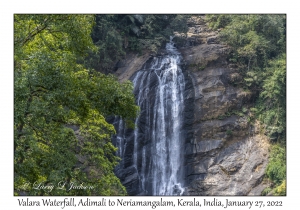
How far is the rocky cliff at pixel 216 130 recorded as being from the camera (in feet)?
69.8

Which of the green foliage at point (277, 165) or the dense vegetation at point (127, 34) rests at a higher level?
the dense vegetation at point (127, 34)

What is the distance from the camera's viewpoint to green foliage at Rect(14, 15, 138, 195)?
7.81 metres

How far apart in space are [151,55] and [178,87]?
330 cm

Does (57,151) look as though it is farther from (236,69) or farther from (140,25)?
(140,25)

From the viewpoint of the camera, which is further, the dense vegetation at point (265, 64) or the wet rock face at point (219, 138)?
the dense vegetation at point (265, 64)

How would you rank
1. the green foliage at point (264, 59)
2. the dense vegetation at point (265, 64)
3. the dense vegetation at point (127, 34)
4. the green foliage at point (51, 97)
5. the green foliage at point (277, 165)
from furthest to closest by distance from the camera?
the dense vegetation at point (127, 34) < the green foliage at point (264, 59) < the dense vegetation at point (265, 64) < the green foliage at point (277, 165) < the green foliage at point (51, 97)

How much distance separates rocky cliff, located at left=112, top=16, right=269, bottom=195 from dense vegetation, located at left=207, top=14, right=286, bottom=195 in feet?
1.74

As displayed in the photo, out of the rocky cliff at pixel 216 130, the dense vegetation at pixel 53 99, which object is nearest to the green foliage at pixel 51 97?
the dense vegetation at pixel 53 99

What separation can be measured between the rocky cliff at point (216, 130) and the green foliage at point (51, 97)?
12480 millimetres

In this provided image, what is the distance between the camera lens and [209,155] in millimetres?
22047

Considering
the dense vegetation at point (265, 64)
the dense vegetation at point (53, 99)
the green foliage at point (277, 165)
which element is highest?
the dense vegetation at point (265, 64)

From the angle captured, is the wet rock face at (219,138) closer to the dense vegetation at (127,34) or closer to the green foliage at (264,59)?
the green foliage at (264,59)

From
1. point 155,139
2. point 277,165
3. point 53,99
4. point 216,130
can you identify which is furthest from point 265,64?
point 53,99
